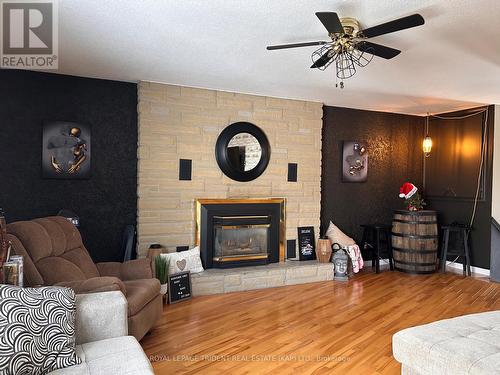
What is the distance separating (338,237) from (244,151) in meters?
1.87

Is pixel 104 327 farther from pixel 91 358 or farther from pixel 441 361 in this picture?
pixel 441 361

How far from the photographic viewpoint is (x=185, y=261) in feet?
13.7

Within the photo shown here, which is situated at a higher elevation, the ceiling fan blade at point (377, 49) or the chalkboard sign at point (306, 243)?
the ceiling fan blade at point (377, 49)

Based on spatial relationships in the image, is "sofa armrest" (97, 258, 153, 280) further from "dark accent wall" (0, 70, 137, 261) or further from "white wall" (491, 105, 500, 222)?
"white wall" (491, 105, 500, 222)

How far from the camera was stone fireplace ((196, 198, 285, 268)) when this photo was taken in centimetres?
445

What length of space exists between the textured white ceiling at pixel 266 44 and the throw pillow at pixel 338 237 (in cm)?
191

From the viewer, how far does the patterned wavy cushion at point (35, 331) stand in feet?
5.10

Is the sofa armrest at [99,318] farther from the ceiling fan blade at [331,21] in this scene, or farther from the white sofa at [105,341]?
the ceiling fan blade at [331,21]

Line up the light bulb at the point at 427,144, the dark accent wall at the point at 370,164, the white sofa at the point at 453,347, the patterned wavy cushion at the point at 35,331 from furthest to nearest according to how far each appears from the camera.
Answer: the light bulb at the point at 427,144
the dark accent wall at the point at 370,164
the white sofa at the point at 453,347
the patterned wavy cushion at the point at 35,331

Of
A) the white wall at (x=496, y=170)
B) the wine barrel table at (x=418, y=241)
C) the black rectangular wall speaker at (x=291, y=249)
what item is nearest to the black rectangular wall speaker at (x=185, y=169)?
the black rectangular wall speaker at (x=291, y=249)

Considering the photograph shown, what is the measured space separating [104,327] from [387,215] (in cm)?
508

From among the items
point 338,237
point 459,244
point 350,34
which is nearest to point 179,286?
point 338,237

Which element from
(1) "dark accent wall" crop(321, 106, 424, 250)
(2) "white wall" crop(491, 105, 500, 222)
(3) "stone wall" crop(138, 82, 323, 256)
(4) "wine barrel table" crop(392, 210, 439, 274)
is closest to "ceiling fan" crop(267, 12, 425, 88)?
(3) "stone wall" crop(138, 82, 323, 256)

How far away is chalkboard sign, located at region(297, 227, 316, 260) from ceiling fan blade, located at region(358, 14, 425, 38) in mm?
3166
